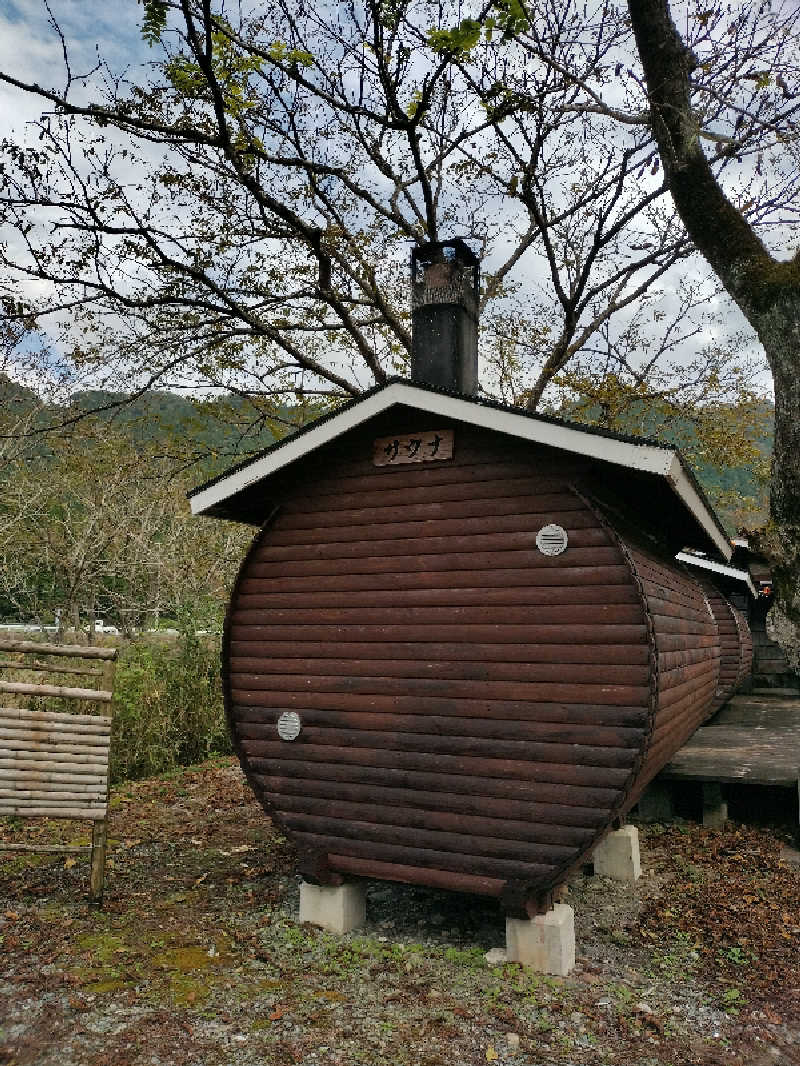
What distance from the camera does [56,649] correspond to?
21.1ft

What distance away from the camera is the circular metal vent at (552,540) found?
5.74 meters

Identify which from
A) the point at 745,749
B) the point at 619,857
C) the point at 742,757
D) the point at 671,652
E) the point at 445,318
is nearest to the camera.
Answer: the point at 671,652

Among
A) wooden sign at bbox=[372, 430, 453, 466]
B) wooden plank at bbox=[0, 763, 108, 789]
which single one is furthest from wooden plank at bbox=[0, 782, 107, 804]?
wooden sign at bbox=[372, 430, 453, 466]

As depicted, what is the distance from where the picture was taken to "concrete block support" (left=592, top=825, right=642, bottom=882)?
7605 millimetres

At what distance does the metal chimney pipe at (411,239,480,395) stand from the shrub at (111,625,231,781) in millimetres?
7436

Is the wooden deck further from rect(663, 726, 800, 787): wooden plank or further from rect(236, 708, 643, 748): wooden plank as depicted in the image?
rect(236, 708, 643, 748): wooden plank

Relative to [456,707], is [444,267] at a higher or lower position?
higher

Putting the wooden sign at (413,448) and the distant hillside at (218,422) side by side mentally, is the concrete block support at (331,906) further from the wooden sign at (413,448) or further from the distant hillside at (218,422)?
the distant hillside at (218,422)

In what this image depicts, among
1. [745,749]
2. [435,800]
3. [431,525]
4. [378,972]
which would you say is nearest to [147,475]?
[431,525]

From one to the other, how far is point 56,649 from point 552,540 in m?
4.19

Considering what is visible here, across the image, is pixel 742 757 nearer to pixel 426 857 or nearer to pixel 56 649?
pixel 426 857

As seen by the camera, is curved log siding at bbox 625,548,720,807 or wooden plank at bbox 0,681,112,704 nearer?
curved log siding at bbox 625,548,720,807

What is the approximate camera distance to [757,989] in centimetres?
548

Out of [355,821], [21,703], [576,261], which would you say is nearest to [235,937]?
[355,821]
